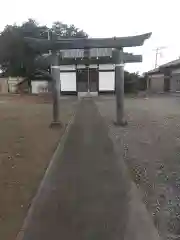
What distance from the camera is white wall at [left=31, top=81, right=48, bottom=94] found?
39.2 meters

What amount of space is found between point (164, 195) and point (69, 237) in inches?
70.1

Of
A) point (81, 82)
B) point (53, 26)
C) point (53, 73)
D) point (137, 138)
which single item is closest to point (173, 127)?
point (137, 138)

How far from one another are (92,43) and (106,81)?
939 inches

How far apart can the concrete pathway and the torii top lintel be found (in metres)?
5.94

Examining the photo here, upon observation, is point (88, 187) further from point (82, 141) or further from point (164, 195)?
point (82, 141)

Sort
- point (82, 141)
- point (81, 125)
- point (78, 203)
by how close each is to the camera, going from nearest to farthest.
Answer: point (78, 203) → point (82, 141) → point (81, 125)

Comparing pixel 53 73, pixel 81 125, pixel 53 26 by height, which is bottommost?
pixel 81 125

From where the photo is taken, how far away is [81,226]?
3.95m

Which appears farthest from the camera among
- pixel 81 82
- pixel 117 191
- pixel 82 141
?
pixel 81 82

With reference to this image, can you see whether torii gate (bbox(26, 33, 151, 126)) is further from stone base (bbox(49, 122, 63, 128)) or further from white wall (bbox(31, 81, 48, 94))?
white wall (bbox(31, 81, 48, 94))

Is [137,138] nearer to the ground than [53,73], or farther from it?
nearer to the ground

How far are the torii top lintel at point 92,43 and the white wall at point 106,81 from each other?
76.4 feet

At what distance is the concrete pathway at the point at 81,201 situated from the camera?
384cm

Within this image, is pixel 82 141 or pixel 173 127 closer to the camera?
pixel 82 141
